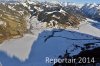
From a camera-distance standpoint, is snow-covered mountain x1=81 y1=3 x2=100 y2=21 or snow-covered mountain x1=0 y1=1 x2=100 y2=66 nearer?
snow-covered mountain x1=0 y1=1 x2=100 y2=66

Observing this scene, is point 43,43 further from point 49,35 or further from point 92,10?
point 92,10

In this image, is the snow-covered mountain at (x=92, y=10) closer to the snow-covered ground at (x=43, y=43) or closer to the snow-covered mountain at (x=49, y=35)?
the snow-covered mountain at (x=49, y=35)

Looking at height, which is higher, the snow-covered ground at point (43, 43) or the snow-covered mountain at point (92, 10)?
the snow-covered mountain at point (92, 10)

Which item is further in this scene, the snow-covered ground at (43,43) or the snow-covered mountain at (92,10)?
the snow-covered mountain at (92,10)

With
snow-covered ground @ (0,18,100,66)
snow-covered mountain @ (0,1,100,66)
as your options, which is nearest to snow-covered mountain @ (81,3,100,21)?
snow-covered mountain @ (0,1,100,66)

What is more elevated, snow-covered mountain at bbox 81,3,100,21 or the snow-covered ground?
snow-covered mountain at bbox 81,3,100,21

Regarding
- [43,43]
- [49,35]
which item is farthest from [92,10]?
[43,43]

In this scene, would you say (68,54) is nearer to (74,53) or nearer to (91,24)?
(74,53)

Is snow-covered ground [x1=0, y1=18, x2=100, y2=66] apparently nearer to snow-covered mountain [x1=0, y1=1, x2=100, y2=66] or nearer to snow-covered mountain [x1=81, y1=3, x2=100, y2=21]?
snow-covered mountain [x1=0, y1=1, x2=100, y2=66]

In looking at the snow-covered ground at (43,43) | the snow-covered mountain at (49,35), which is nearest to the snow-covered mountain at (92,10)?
the snow-covered mountain at (49,35)
